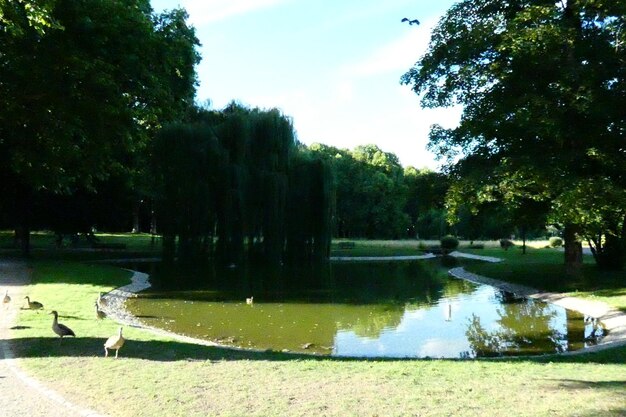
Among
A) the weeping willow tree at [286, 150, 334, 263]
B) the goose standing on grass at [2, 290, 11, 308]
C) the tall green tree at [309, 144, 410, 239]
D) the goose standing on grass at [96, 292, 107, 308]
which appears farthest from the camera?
the tall green tree at [309, 144, 410, 239]

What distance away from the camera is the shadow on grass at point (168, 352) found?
8.69 metres

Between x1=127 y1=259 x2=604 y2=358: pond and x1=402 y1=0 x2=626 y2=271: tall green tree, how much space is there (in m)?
3.93

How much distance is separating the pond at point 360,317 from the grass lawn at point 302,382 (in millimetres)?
3119

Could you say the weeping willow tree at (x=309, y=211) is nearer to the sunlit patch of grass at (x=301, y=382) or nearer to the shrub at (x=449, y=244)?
the sunlit patch of grass at (x=301, y=382)

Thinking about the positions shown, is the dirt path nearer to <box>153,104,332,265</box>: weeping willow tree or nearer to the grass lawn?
the grass lawn

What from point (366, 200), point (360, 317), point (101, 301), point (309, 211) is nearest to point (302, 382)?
point (360, 317)

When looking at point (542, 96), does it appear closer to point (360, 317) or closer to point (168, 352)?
point (360, 317)

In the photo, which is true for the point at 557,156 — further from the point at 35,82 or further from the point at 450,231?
the point at 450,231

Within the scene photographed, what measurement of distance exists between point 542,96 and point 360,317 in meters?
9.44

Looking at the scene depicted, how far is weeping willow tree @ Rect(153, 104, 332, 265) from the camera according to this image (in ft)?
99.7

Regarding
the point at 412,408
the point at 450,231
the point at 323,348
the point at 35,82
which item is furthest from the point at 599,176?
the point at 450,231

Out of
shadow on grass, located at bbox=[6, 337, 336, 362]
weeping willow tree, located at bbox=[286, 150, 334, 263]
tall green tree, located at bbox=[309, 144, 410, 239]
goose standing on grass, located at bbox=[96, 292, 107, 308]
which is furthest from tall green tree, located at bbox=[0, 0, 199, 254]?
tall green tree, located at bbox=[309, 144, 410, 239]

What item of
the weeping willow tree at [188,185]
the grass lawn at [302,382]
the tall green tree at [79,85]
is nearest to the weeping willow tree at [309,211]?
the weeping willow tree at [188,185]

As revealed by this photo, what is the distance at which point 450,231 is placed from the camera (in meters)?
84.1
